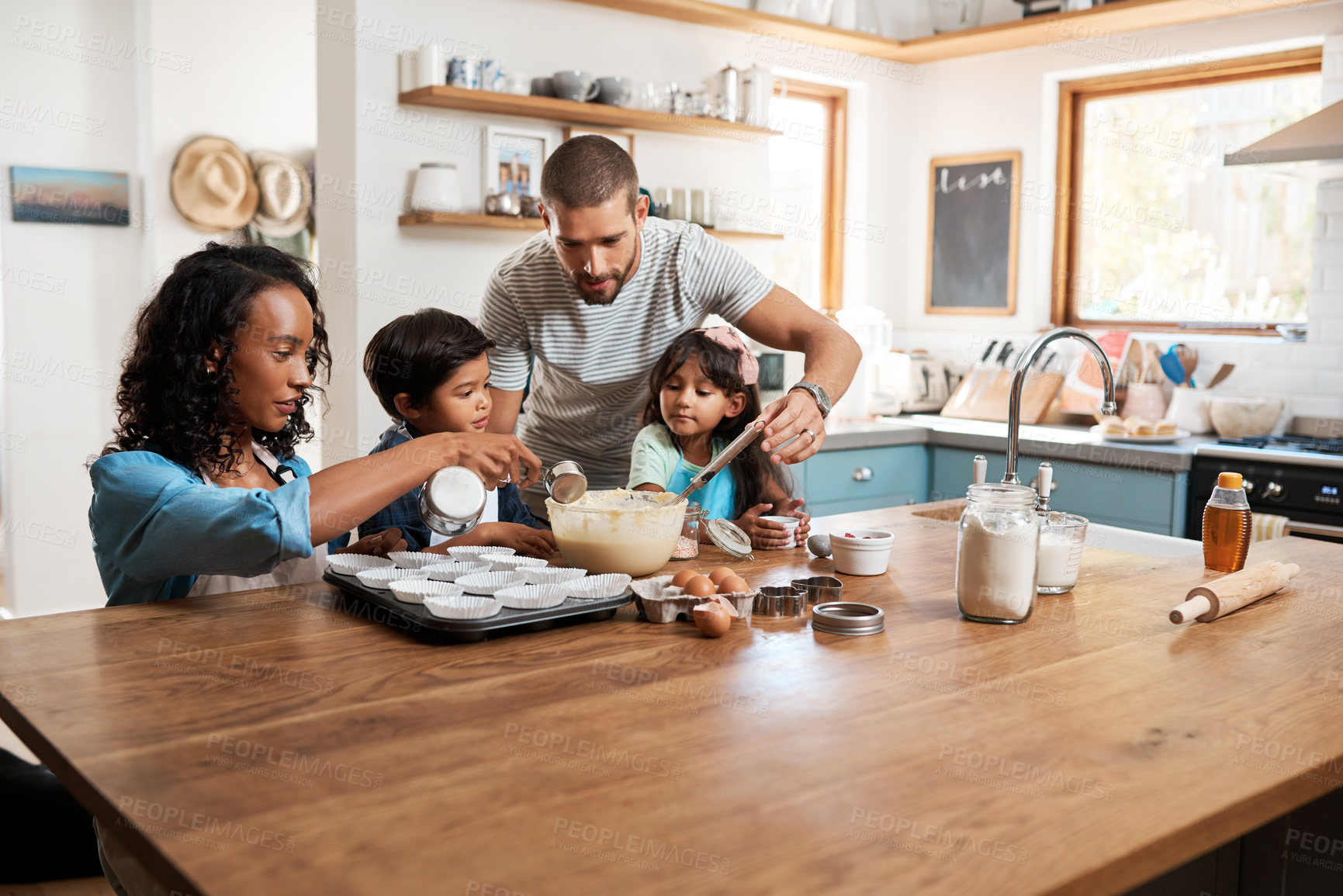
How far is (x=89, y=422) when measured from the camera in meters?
4.51

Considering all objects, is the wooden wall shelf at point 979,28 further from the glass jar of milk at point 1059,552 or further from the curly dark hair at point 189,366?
the glass jar of milk at point 1059,552

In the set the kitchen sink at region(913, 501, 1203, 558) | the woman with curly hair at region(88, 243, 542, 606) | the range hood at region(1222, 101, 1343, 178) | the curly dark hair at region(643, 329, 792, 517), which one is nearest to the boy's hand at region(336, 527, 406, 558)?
the woman with curly hair at region(88, 243, 542, 606)

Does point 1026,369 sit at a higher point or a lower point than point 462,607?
higher

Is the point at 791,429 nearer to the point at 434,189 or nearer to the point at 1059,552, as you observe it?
the point at 1059,552

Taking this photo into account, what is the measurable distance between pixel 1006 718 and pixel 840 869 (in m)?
0.38

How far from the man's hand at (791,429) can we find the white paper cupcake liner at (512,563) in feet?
1.50

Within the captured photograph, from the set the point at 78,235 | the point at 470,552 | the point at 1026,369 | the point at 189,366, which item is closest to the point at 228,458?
the point at 189,366

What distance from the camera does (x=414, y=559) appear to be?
5.09 feet

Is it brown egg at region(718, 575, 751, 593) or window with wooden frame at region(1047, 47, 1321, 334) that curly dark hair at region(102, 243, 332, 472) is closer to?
brown egg at region(718, 575, 751, 593)

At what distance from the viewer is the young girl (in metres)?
2.31

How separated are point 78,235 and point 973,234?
11.8 ft

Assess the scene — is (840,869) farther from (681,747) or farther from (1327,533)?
(1327,533)

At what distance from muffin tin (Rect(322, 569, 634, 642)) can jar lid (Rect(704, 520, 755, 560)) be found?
1.14ft

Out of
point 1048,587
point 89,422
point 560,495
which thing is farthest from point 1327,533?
point 89,422
